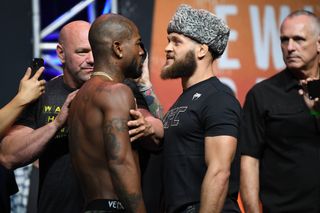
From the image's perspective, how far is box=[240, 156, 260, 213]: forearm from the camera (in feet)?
15.4

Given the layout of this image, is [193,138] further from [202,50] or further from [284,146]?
[284,146]

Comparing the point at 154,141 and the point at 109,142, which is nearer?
the point at 109,142

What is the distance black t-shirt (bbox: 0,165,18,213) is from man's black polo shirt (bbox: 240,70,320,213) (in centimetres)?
137

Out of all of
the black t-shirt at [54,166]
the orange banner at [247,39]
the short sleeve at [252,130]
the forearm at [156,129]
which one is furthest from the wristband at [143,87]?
the orange banner at [247,39]

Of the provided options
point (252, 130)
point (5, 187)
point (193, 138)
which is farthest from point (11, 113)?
point (252, 130)

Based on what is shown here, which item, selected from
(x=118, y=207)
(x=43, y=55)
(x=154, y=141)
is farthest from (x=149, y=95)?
(x=43, y=55)

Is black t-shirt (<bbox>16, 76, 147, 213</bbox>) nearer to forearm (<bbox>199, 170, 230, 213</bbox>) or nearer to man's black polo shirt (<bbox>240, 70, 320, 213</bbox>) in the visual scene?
forearm (<bbox>199, 170, 230, 213</bbox>)

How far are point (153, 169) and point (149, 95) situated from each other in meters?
0.42

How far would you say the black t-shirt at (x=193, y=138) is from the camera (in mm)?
3941

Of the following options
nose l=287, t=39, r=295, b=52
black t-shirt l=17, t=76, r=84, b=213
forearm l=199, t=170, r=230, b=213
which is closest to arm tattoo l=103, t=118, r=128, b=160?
forearm l=199, t=170, r=230, b=213

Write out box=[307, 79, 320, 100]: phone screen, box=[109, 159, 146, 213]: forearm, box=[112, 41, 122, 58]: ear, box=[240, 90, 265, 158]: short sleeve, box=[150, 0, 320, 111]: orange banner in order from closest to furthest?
box=[109, 159, 146, 213]: forearm → box=[112, 41, 122, 58]: ear → box=[307, 79, 320, 100]: phone screen → box=[240, 90, 265, 158]: short sleeve → box=[150, 0, 320, 111]: orange banner

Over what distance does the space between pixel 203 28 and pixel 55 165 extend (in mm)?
1057

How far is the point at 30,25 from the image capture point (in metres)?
5.60

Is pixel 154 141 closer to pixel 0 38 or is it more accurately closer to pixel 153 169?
pixel 153 169
